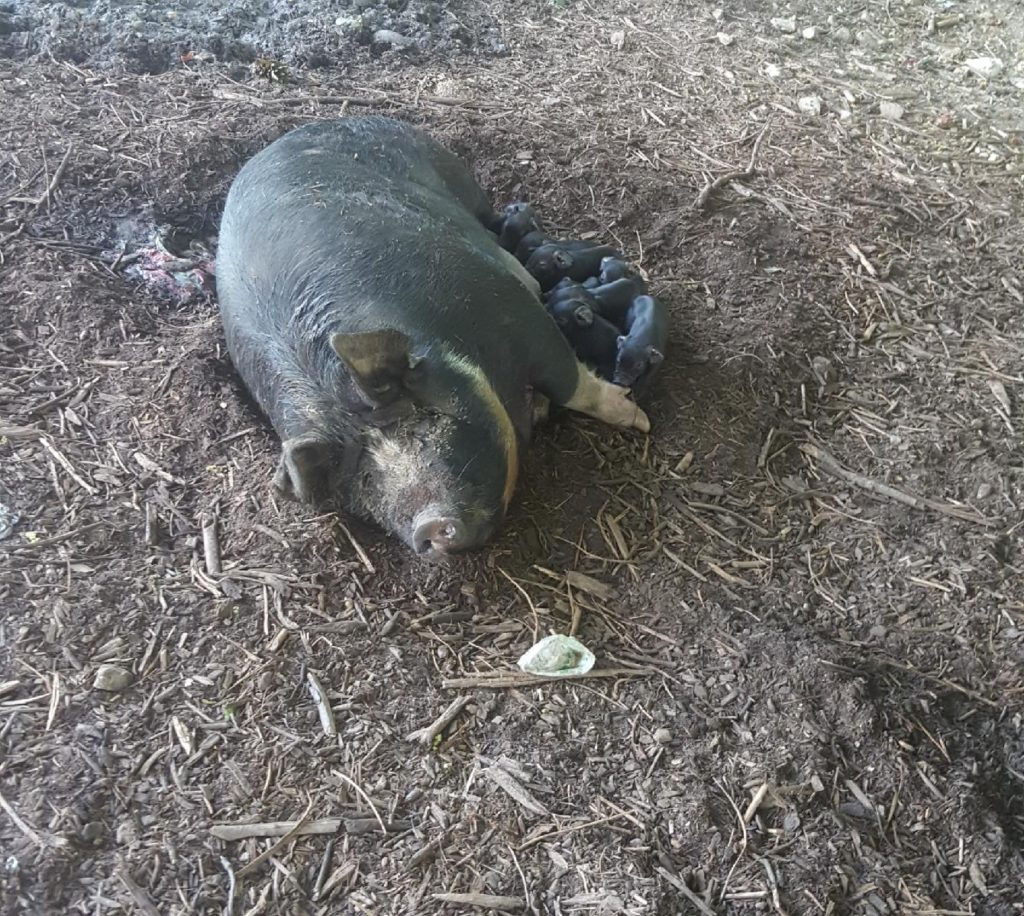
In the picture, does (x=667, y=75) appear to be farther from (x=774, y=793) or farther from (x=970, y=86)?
(x=774, y=793)

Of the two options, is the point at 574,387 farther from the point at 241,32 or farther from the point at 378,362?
the point at 241,32

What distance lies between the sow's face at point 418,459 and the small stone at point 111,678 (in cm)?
78

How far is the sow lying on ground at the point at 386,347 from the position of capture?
3232mm

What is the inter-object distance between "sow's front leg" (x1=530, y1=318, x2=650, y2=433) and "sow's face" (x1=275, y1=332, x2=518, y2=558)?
428 mm

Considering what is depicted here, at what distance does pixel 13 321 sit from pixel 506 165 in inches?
104

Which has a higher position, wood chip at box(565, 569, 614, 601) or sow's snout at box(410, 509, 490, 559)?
sow's snout at box(410, 509, 490, 559)

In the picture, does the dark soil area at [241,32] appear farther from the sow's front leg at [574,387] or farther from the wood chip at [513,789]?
the wood chip at [513,789]

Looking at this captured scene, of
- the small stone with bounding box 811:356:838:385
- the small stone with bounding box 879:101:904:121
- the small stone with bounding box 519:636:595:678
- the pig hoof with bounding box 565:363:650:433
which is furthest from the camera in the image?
the small stone with bounding box 879:101:904:121

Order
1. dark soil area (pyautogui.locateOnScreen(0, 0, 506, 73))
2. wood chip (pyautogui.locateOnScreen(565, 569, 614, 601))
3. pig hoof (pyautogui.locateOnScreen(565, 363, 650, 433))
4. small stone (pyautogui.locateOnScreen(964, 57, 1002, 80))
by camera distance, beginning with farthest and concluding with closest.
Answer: small stone (pyautogui.locateOnScreen(964, 57, 1002, 80)) → dark soil area (pyautogui.locateOnScreen(0, 0, 506, 73)) → pig hoof (pyautogui.locateOnScreen(565, 363, 650, 433)) → wood chip (pyautogui.locateOnScreen(565, 569, 614, 601))

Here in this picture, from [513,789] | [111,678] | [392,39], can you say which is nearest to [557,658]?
[513,789]

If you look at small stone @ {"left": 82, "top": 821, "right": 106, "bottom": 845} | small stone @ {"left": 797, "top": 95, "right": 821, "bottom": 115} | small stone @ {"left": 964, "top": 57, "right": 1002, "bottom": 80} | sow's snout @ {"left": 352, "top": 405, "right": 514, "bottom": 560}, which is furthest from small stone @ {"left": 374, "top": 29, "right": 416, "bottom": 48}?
small stone @ {"left": 82, "top": 821, "right": 106, "bottom": 845}

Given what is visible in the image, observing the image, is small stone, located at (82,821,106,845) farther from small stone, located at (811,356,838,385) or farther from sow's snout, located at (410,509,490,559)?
small stone, located at (811,356,838,385)

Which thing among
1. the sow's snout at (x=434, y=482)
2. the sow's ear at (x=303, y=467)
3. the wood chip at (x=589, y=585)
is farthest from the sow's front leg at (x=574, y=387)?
the sow's ear at (x=303, y=467)

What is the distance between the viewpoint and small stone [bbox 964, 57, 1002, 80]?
6000 millimetres
